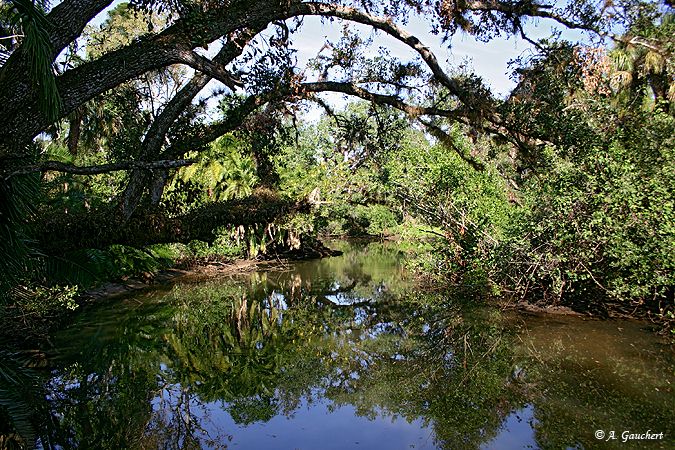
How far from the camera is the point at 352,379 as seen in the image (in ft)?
25.3

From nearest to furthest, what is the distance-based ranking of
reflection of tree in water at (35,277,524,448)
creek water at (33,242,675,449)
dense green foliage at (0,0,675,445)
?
dense green foliage at (0,0,675,445)
creek water at (33,242,675,449)
reflection of tree in water at (35,277,524,448)

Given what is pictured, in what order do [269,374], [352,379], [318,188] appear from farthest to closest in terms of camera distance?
[318,188] → [269,374] → [352,379]

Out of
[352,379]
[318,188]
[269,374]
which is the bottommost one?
[352,379]

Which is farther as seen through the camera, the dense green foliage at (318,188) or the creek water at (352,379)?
the creek water at (352,379)

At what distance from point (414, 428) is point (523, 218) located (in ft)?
21.8

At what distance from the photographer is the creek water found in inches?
229

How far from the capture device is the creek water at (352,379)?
5.80 m

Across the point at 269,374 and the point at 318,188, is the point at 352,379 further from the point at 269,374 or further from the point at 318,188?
the point at 318,188

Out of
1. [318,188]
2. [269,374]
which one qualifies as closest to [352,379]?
[269,374]

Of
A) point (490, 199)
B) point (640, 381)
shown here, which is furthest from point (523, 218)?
point (640, 381)

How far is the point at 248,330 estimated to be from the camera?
34.4ft

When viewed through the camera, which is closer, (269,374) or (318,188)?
(269,374)

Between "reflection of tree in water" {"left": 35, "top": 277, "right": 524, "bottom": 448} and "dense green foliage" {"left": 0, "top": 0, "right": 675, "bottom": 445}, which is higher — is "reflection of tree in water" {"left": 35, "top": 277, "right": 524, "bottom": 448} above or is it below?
below

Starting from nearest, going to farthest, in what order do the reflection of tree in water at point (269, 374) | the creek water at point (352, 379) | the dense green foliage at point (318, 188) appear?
the dense green foliage at point (318, 188) → the creek water at point (352, 379) → the reflection of tree in water at point (269, 374)
